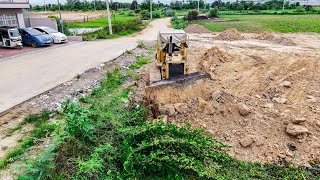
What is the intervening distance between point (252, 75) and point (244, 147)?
6.19 meters

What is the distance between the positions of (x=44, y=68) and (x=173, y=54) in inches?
301

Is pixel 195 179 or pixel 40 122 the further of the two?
pixel 40 122

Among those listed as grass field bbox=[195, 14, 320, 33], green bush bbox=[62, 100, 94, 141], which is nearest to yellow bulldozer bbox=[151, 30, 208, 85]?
green bush bbox=[62, 100, 94, 141]

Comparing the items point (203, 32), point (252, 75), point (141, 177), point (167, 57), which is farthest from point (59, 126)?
point (203, 32)

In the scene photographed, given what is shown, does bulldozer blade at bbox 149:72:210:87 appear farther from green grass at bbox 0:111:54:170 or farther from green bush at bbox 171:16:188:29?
green bush at bbox 171:16:188:29

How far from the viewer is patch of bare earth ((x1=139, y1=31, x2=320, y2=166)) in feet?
22.1

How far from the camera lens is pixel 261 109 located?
820 cm

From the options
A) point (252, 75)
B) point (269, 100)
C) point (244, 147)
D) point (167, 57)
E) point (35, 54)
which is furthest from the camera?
point (35, 54)

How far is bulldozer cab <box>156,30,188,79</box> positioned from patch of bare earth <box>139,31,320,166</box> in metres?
1.58

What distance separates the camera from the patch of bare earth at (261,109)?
6.72 m

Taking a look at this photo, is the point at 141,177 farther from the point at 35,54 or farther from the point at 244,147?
the point at 35,54

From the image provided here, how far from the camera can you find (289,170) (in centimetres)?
612

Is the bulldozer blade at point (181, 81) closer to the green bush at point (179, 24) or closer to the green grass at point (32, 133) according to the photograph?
the green grass at point (32, 133)

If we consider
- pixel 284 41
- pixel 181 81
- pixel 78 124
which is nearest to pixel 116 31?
pixel 284 41
